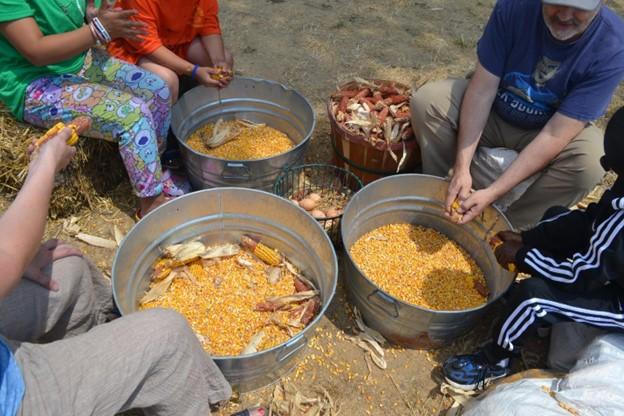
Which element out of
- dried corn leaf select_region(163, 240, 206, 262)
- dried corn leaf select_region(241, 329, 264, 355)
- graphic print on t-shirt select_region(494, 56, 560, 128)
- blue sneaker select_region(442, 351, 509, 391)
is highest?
graphic print on t-shirt select_region(494, 56, 560, 128)

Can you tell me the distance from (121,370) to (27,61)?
5.93 ft

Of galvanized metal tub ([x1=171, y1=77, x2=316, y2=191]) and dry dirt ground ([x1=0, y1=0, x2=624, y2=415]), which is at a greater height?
galvanized metal tub ([x1=171, y1=77, x2=316, y2=191])

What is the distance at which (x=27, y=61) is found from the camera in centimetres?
245

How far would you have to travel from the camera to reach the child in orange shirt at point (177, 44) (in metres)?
2.89

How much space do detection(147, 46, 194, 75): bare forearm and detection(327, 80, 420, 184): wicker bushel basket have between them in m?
0.94

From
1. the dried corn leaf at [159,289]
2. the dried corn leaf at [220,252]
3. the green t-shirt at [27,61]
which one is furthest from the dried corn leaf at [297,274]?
the green t-shirt at [27,61]

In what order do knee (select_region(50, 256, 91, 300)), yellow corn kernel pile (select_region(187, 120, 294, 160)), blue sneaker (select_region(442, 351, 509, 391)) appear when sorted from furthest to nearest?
yellow corn kernel pile (select_region(187, 120, 294, 160)) → blue sneaker (select_region(442, 351, 509, 391)) → knee (select_region(50, 256, 91, 300))

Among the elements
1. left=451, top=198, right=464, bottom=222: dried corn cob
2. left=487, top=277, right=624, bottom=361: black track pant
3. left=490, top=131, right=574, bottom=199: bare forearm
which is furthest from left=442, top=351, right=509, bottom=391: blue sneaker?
left=490, top=131, right=574, bottom=199: bare forearm

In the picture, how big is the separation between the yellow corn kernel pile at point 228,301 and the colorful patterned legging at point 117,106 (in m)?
0.62

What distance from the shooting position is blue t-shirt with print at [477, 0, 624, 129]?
7.42 feet

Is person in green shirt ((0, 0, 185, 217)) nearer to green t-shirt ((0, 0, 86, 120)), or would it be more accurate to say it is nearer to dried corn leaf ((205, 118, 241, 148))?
green t-shirt ((0, 0, 86, 120))

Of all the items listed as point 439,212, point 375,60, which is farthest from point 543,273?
point 375,60

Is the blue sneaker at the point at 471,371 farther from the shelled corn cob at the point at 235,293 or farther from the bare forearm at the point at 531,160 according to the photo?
the bare forearm at the point at 531,160

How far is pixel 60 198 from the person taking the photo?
2.81 meters
